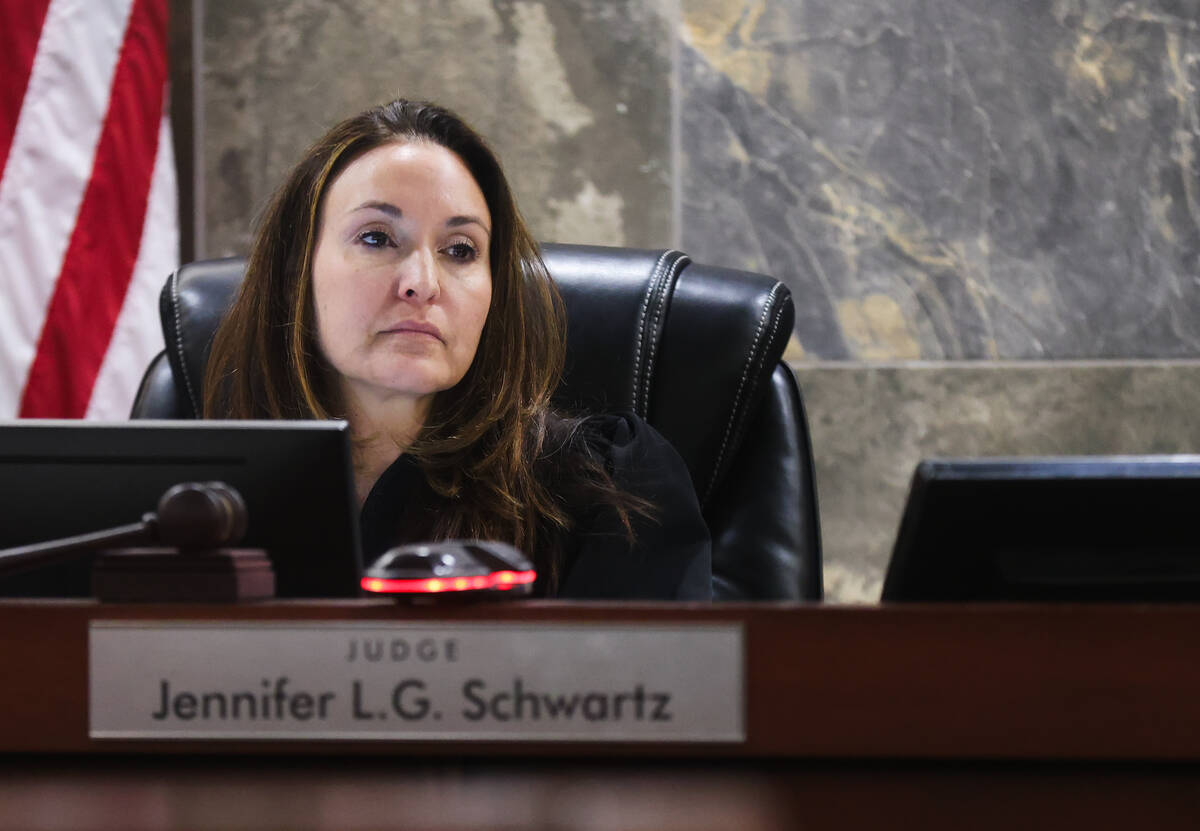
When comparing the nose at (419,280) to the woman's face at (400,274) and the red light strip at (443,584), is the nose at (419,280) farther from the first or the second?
the red light strip at (443,584)

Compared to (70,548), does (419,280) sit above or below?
above

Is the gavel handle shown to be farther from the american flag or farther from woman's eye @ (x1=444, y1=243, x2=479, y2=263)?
Answer: the american flag

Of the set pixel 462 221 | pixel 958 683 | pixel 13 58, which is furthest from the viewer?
pixel 13 58

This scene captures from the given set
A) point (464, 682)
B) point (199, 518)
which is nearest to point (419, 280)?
point (199, 518)

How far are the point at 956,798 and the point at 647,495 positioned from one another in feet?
2.87

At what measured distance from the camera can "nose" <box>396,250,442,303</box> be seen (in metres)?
1.40

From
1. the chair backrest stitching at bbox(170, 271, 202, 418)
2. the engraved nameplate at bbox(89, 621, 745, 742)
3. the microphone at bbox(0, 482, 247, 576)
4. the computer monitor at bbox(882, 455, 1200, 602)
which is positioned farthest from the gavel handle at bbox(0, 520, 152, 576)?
the chair backrest stitching at bbox(170, 271, 202, 418)

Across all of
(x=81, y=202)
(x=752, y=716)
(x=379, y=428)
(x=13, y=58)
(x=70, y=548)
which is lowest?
(x=752, y=716)

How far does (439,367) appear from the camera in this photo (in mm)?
1420

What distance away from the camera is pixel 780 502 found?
1.42 m

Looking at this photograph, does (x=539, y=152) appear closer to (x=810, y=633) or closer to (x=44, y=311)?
(x=44, y=311)

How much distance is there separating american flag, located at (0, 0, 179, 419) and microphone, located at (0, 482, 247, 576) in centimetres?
150

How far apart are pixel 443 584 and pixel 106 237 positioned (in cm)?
175

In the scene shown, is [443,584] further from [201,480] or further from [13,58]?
[13,58]
